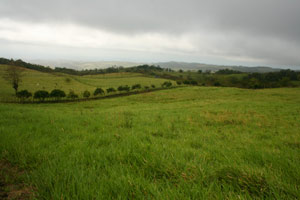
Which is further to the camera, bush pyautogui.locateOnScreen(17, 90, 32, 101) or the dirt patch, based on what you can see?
bush pyautogui.locateOnScreen(17, 90, 32, 101)

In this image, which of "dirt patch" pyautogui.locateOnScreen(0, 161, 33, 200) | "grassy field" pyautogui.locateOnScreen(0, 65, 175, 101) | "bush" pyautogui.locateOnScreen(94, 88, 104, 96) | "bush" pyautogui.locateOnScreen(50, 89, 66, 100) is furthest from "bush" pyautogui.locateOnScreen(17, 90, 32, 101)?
"dirt patch" pyautogui.locateOnScreen(0, 161, 33, 200)

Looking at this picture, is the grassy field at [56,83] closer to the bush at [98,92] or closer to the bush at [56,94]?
the bush at [98,92]

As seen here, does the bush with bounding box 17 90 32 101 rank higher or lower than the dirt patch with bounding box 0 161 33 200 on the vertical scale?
lower

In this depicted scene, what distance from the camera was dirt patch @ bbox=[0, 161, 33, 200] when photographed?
66.1 inches

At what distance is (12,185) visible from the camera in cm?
186

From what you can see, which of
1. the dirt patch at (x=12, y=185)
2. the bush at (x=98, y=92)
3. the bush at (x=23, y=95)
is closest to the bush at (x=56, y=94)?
the bush at (x=23, y=95)

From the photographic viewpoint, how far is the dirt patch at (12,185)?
1679 mm

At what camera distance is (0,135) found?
10.9 ft

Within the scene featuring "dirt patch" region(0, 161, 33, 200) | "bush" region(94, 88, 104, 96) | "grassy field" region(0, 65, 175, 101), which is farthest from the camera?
"grassy field" region(0, 65, 175, 101)

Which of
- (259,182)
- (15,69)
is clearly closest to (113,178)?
(259,182)

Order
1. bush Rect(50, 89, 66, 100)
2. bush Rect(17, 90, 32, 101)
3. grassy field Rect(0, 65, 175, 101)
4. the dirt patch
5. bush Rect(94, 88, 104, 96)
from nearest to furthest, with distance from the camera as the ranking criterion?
the dirt patch < bush Rect(17, 90, 32, 101) < bush Rect(50, 89, 66, 100) < bush Rect(94, 88, 104, 96) < grassy field Rect(0, 65, 175, 101)

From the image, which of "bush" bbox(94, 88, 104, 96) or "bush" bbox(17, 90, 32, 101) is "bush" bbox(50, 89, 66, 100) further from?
"bush" bbox(94, 88, 104, 96)

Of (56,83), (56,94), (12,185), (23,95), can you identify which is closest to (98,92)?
(56,94)

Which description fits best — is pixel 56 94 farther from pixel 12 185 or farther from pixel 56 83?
pixel 12 185
